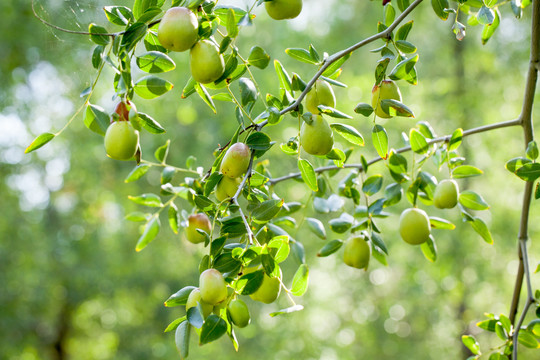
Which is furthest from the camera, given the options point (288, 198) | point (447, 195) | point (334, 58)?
point (288, 198)

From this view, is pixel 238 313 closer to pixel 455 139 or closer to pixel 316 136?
pixel 316 136

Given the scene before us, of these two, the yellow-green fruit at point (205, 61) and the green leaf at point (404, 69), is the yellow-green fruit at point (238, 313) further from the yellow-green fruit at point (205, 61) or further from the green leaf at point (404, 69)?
the green leaf at point (404, 69)

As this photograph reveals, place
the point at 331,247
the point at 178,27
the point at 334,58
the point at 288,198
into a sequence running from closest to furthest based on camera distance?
the point at 178,27
the point at 334,58
the point at 331,247
the point at 288,198

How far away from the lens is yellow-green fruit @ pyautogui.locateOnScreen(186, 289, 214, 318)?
521mm

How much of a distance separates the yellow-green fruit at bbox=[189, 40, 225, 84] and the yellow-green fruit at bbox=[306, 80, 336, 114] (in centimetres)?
14

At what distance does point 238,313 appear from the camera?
52cm

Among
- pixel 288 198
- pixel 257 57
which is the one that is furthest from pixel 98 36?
pixel 288 198

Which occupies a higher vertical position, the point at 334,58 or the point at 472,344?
the point at 334,58

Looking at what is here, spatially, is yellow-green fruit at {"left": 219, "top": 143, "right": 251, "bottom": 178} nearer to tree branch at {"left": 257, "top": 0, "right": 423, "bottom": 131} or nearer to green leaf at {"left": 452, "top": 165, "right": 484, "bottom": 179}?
tree branch at {"left": 257, "top": 0, "right": 423, "bottom": 131}

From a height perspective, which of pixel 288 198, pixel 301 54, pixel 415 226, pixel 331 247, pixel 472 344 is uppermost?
pixel 301 54

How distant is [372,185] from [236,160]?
398 mm

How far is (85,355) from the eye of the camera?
629 cm

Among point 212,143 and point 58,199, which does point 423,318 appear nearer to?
point 212,143

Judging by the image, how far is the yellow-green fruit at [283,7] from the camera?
21.4 inches
